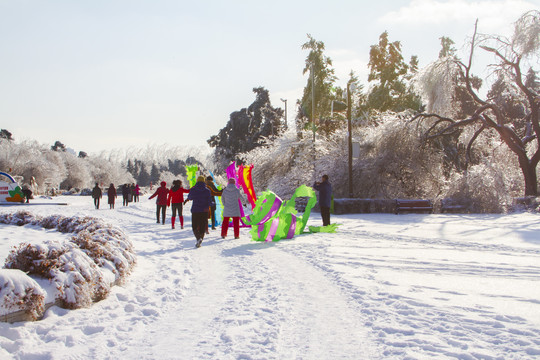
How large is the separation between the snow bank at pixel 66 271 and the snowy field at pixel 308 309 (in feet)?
0.58

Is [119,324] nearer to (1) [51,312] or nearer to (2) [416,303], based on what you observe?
(1) [51,312]

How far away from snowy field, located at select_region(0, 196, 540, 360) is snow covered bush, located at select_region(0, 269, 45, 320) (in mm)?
144

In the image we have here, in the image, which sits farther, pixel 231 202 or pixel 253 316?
pixel 231 202

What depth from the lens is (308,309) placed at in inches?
209

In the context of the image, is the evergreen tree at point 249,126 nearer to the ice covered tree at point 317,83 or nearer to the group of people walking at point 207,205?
the ice covered tree at point 317,83

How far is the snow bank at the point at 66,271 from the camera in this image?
4625 mm

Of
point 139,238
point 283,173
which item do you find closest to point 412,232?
point 139,238

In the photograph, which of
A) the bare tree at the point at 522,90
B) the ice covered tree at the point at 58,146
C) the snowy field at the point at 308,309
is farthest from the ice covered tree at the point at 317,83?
the ice covered tree at the point at 58,146

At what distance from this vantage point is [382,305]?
5.44 metres

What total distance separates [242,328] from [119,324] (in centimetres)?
139

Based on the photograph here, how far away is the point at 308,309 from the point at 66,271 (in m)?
3.00

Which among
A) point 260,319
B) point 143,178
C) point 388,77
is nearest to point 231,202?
point 260,319

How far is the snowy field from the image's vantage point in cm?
404

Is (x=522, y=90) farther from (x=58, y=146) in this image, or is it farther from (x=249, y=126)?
(x=58, y=146)
